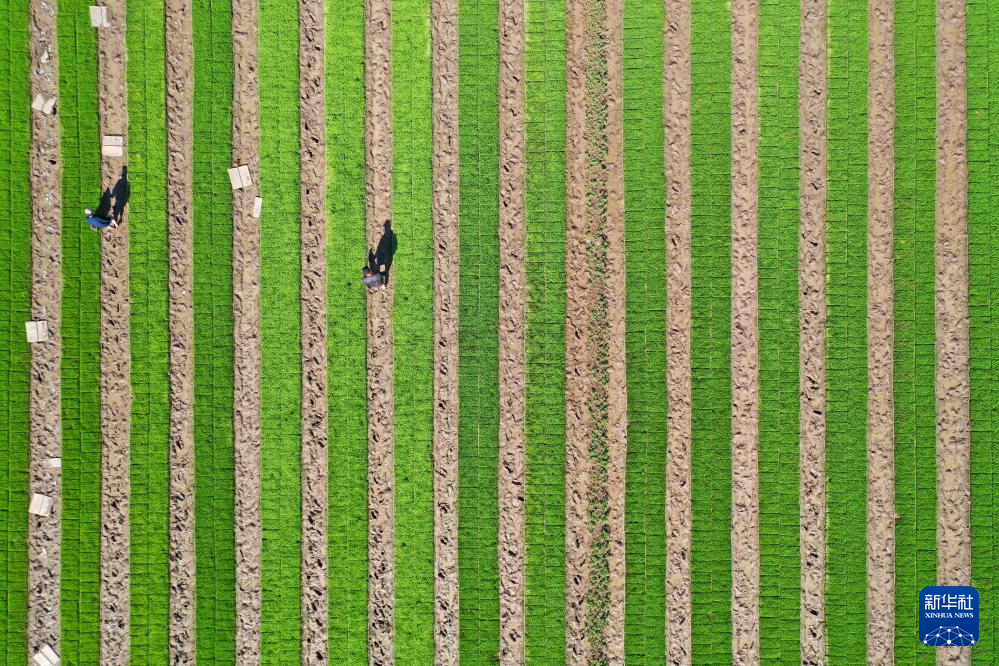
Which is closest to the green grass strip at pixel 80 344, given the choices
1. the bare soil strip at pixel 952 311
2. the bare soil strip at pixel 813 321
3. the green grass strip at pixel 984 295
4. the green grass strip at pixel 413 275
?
the green grass strip at pixel 413 275

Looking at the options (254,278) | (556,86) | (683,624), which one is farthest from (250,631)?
(556,86)

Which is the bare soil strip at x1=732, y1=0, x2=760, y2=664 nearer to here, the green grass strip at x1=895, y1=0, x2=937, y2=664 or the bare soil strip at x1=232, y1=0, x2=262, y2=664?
the green grass strip at x1=895, y1=0, x2=937, y2=664

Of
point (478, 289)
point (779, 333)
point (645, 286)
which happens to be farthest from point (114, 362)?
point (779, 333)

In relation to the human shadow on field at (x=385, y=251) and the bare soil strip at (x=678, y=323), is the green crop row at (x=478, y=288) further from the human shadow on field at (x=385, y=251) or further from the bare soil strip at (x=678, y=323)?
the bare soil strip at (x=678, y=323)

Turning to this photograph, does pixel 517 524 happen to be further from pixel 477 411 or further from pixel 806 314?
pixel 806 314

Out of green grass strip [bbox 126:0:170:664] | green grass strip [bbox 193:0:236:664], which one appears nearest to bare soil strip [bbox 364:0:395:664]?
green grass strip [bbox 193:0:236:664]

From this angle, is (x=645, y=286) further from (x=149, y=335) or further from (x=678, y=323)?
(x=149, y=335)
